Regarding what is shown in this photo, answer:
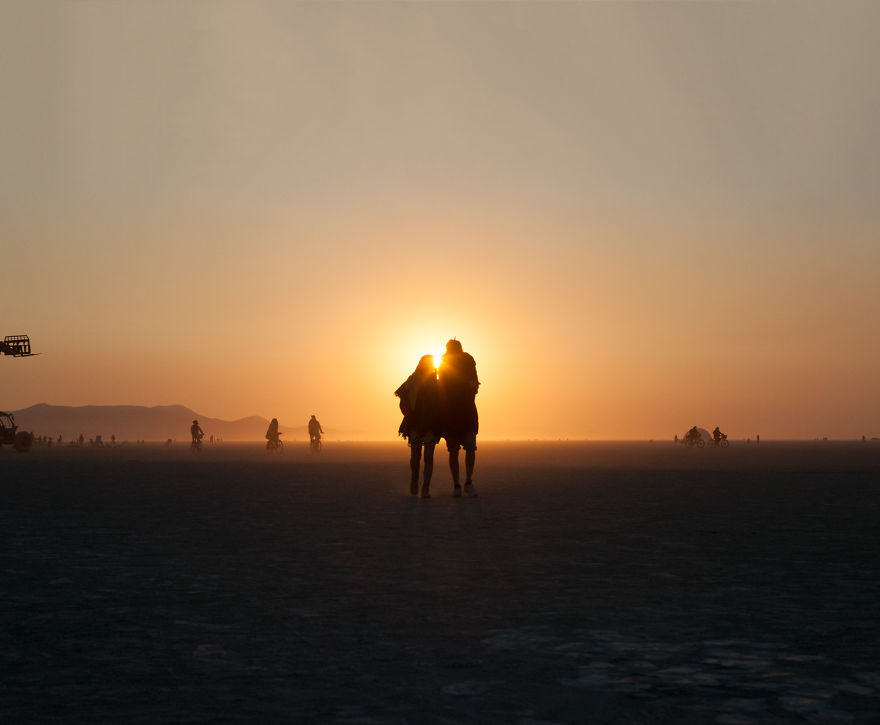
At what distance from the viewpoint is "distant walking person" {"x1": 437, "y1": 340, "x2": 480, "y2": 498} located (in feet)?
53.3

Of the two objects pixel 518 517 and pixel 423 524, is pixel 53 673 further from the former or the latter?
pixel 518 517

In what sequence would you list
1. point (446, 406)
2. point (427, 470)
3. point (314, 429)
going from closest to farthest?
point (446, 406)
point (427, 470)
point (314, 429)

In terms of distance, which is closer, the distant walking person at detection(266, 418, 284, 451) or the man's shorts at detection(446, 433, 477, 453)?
the man's shorts at detection(446, 433, 477, 453)

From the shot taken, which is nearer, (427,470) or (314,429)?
(427,470)

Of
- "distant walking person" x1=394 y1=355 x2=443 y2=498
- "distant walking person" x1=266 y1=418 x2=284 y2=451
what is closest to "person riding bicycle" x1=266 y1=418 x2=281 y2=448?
"distant walking person" x1=266 y1=418 x2=284 y2=451

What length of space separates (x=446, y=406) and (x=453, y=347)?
1001mm

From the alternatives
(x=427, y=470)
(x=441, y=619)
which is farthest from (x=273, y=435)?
(x=441, y=619)

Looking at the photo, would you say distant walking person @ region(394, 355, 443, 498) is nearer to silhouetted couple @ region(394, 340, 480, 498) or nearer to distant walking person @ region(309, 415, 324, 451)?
silhouetted couple @ region(394, 340, 480, 498)

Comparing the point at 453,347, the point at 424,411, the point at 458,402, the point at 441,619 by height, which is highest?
the point at 453,347

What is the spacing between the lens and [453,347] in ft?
54.4

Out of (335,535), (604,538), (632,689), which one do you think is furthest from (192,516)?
(632,689)

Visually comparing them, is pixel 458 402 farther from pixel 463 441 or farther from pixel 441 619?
pixel 441 619

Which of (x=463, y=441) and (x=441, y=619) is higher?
(x=463, y=441)

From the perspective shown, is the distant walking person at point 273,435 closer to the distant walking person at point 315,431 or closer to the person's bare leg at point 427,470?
the distant walking person at point 315,431
